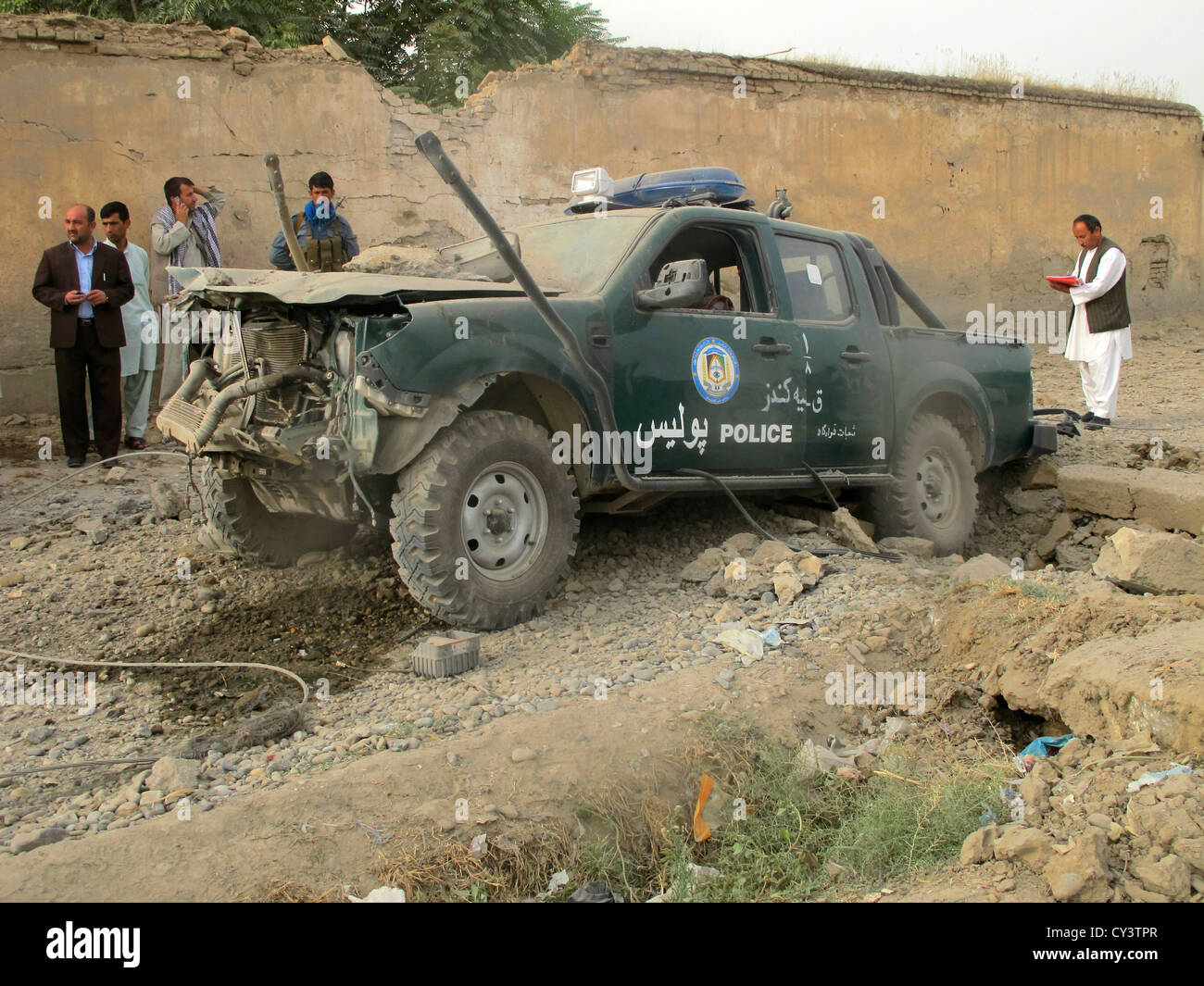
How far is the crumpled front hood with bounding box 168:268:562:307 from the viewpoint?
4.13m

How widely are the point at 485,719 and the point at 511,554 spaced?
42.5 inches

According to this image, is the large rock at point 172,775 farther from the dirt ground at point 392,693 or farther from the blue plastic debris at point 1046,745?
the blue plastic debris at point 1046,745

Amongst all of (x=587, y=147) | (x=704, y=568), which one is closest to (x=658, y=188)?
(x=704, y=568)

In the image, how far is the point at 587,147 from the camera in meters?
10.5

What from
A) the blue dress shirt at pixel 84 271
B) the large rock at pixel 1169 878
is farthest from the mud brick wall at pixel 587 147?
the large rock at pixel 1169 878

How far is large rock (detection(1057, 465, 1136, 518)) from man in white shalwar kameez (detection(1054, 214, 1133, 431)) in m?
2.11

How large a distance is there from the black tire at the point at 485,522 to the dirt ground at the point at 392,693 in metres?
0.22

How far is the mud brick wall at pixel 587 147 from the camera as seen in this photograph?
835 cm

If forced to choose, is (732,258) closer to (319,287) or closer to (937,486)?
(937,486)

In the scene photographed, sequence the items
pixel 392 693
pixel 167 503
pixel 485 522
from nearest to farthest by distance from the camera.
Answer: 1. pixel 392 693
2. pixel 485 522
3. pixel 167 503
